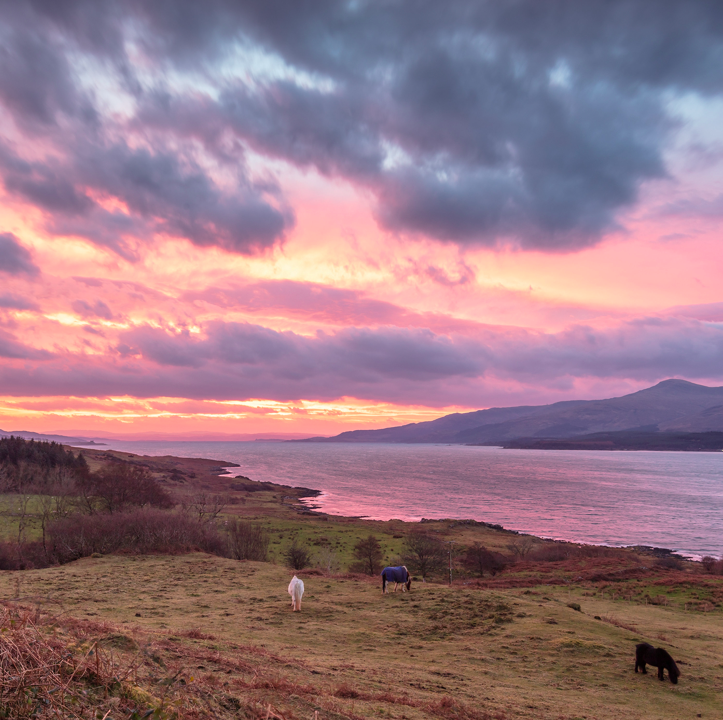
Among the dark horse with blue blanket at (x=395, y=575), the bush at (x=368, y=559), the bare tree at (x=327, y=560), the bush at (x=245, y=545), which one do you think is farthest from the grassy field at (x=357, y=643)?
the bush at (x=368, y=559)

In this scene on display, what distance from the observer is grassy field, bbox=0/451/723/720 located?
8773 millimetres

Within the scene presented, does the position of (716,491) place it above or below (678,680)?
below

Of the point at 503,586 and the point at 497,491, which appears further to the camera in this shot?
the point at 497,491

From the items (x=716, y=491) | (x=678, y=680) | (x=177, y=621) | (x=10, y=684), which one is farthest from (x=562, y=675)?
(x=716, y=491)

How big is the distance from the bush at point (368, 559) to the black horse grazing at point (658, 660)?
42.5 m

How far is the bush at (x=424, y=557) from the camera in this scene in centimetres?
5581

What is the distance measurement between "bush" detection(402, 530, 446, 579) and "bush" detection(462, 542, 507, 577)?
3.36 meters

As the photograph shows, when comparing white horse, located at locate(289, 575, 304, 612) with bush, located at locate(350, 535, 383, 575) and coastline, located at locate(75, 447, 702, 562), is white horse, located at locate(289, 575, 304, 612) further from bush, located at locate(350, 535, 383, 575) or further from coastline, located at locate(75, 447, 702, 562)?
coastline, located at locate(75, 447, 702, 562)

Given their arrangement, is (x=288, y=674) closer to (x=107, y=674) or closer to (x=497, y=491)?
(x=107, y=674)

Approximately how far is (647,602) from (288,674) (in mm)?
36353

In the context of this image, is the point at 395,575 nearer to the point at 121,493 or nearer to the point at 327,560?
the point at 327,560

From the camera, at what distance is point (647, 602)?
35.7 meters

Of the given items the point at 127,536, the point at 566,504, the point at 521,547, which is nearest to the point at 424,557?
the point at 521,547

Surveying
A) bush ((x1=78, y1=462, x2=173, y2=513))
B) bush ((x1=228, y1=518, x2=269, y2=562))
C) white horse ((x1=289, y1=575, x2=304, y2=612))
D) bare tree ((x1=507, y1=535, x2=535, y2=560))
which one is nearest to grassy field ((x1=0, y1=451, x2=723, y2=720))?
white horse ((x1=289, y1=575, x2=304, y2=612))
